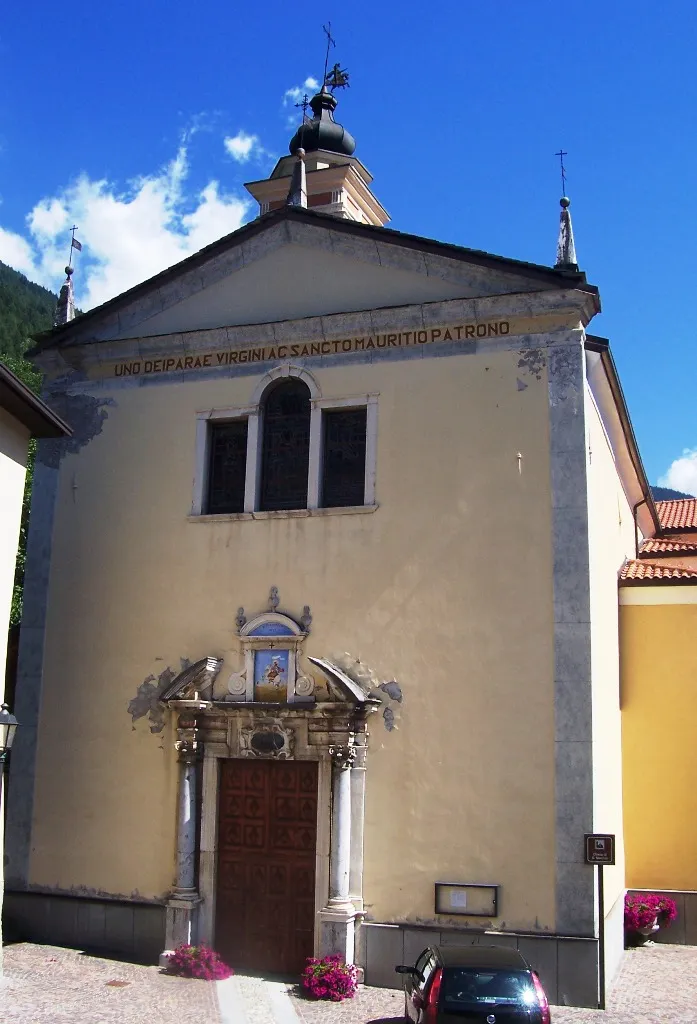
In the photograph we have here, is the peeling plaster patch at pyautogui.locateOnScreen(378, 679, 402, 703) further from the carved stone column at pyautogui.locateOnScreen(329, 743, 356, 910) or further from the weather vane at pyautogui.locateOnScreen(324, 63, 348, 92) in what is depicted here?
the weather vane at pyautogui.locateOnScreen(324, 63, 348, 92)

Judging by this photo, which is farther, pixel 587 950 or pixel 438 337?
pixel 438 337

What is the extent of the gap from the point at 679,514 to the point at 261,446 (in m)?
16.5

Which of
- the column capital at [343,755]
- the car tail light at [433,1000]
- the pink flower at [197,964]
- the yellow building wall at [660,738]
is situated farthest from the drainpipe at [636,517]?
the car tail light at [433,1000]

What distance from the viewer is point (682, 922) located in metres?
15.2

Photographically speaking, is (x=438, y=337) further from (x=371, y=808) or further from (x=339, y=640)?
(x=371, y=808)

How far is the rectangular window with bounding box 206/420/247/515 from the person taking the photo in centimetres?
1478

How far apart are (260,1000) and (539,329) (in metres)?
9.23

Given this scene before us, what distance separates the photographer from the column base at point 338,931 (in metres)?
12.4

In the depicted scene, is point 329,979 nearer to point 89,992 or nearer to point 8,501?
point 89,992

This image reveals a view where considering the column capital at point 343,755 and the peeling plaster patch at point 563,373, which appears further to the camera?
the peeling plaster patch at point 563,373

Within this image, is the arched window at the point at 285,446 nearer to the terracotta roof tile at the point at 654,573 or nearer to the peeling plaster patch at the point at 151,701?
the peeling plaster patch at the point at 151,701

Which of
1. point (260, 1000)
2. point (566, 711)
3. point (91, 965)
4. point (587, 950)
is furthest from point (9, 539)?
point (587, 950)

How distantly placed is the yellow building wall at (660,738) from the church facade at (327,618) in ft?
2.20

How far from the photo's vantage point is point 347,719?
13.1 meters
